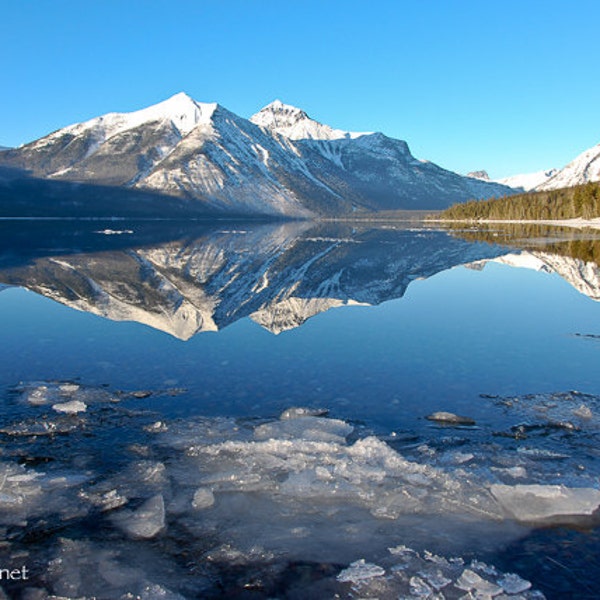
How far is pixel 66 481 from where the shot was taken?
10.3 m

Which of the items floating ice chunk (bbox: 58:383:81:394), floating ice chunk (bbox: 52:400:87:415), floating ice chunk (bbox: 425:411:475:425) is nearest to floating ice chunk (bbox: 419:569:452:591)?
floating ice chunk (bbox: 425:411:475:425)

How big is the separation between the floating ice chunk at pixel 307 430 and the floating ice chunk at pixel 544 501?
3624 mm

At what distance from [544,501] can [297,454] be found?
478 cm

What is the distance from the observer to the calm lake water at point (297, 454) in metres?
7.90

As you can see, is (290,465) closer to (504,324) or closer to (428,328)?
(428,328)

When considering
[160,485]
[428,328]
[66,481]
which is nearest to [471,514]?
[160,485]

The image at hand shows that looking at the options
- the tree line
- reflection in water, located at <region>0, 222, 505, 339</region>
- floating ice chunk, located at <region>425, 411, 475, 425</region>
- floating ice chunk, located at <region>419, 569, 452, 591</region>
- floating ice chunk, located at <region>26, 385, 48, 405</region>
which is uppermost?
the tree line

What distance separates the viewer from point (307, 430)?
12.4 metres

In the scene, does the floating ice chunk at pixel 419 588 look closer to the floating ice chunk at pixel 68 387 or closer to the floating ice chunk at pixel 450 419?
the floating ice chunk at pixel 450 419

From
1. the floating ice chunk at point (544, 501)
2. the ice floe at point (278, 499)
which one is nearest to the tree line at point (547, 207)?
the ice floe at point (278, 499)

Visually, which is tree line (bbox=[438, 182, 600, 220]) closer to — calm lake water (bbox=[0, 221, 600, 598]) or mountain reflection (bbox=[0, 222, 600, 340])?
mountain reflection (bbox=[0, 222, 600, 340])

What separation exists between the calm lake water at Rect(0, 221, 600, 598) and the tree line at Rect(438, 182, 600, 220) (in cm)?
12323

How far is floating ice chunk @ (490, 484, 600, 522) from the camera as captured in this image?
936 cm

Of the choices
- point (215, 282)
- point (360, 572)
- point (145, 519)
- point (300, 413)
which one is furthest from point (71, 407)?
point (215, 282)
